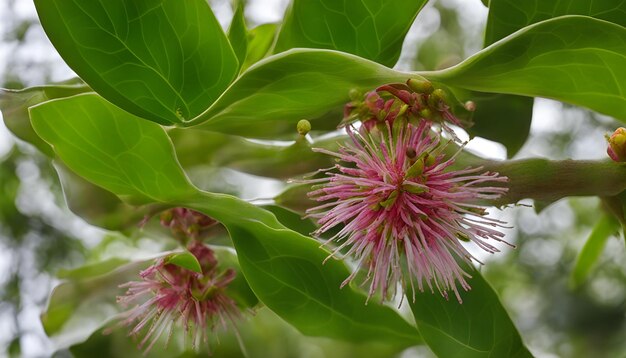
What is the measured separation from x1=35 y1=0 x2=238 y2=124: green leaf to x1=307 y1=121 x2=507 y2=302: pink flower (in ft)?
0.37

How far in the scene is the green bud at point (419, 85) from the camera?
51 cm

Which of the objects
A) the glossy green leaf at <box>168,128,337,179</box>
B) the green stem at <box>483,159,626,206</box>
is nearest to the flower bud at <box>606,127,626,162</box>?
the green stem at <box>483,159,626,206</box>

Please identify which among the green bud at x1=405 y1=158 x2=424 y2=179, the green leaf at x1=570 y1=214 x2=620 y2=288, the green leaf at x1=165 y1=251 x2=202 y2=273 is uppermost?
the green bud at x1=405 y1=158 x2=424 y2=179

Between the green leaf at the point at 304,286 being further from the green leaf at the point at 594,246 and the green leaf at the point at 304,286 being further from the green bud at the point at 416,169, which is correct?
the green leaf at the point at 594,246

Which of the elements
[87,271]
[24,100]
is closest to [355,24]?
[24,100]

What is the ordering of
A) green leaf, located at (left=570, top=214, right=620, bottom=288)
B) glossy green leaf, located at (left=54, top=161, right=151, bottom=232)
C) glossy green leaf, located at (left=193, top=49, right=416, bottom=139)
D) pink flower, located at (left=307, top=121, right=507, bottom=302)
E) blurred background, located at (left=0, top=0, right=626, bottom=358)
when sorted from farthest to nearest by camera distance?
blurred background, located at (left=0, top=0, right=626, bottom=358)
green leaf, located at (left=570, top=214, right=620, bottom=288)
glossy green leaf, located at (left=54, top=161, right=151, bottom=232)
pink flower, located at (left=307, top=121, right=507, bottom=302)
glossy green leaf, located at (left=193, top=49, right=416, bottom=139)

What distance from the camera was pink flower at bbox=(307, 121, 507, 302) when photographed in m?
0.57

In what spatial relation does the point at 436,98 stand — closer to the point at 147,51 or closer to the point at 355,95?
the point at 355,95

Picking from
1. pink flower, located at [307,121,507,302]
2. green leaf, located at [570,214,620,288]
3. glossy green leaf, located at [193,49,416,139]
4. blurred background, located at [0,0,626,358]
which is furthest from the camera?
blurred background, located at [0,0,626,358]

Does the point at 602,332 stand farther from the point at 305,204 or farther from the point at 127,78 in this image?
the point at 127,78

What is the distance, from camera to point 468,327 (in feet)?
1.99

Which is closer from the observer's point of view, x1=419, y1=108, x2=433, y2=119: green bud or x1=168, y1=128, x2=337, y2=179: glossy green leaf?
x1=419, y1=108, x2=433, y2=119: green bud

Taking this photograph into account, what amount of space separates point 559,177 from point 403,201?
12 cm

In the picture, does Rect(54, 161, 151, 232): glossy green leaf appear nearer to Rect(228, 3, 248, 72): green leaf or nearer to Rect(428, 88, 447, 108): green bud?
Rect(228, 3, 248, 72): green leaf
